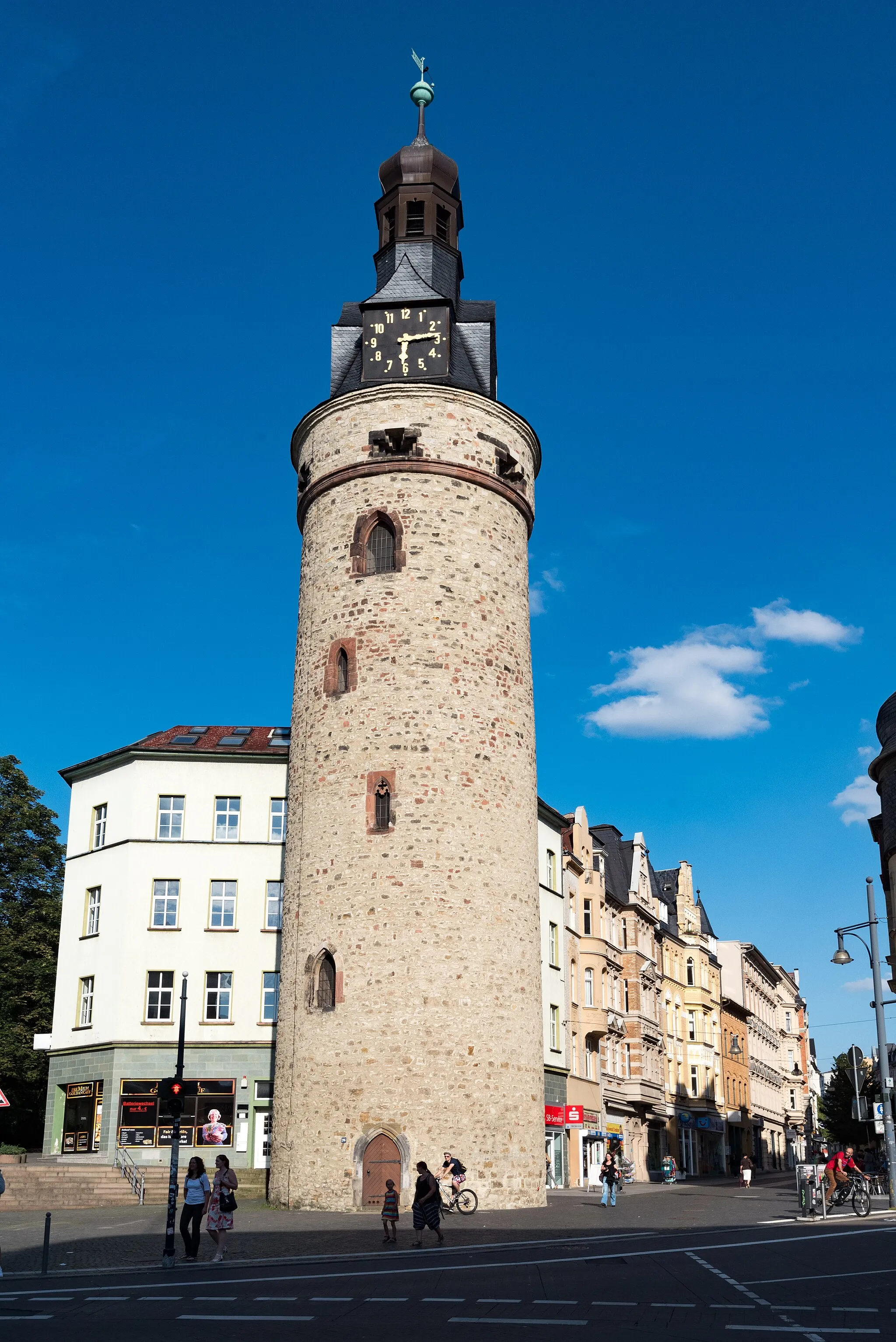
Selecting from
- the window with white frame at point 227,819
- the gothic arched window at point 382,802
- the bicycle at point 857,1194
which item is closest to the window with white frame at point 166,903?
the window with white frame at point 227,819

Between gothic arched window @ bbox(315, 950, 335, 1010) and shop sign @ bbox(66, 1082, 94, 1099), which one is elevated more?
gothic arched window @ bbox(315, 950, 335, 1010)

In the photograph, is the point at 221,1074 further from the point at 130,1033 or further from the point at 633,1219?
the point at 633,1219

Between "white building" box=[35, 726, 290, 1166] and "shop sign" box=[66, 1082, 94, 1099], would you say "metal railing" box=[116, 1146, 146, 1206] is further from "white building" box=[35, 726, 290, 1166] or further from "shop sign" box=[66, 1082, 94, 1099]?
"shop sign" box=[66, 1082, 94, 1099]

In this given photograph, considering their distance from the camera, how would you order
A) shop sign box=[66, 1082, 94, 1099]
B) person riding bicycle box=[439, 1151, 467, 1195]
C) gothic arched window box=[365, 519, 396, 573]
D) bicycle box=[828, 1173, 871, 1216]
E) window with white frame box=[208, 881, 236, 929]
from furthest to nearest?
window with white frame box=[208, 881, 236, 929] < shop sign box=[66, 1082, 94, 1099] < gothic arched window box=[365, 519, 396, 573] < bicycle box=[828, 1173, 871, 1216] < person riding bicycle box=[439, 1151, 467, 1195]

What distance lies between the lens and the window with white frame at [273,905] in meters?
35.7

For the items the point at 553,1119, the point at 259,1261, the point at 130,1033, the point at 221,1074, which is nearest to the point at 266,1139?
the point at 221,1074

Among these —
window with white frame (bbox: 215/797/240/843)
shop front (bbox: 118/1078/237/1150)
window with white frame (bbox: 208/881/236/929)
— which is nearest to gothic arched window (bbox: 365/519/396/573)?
window with white frame (bbox: 215/797/240/843)

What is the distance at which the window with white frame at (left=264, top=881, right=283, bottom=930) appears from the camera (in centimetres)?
3569

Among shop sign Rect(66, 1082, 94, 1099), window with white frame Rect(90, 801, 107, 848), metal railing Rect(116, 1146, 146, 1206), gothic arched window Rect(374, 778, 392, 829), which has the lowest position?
metal railing Rect(116, 1146, 146, 1206)

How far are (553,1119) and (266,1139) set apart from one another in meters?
9.42

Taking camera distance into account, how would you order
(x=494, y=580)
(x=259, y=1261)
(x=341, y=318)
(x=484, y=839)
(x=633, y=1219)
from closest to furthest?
(x=259, y=1261) < (x=633, y=1219) < (x=484, y=839) < (x=494, y=580) < (x=341, y=318)

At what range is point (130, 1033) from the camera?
111ft

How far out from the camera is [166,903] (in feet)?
116

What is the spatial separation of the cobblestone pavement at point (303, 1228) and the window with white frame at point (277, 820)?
10.9 meters
